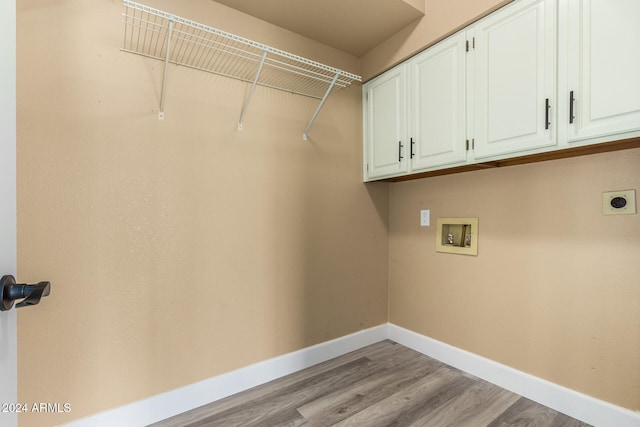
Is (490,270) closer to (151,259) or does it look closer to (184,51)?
(151,259)

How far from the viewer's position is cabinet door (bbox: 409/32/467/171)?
1751mm

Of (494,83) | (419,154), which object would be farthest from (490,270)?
(494,83)

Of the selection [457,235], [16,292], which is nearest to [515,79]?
[457,235]

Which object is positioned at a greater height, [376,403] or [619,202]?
[619,202]

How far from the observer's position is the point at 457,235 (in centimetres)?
209

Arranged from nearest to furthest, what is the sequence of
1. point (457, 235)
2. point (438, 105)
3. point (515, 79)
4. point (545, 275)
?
point (515, 79) < point (545, 275) < point (438, 105) < point (457, 235)

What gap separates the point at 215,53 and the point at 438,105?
1414 mm

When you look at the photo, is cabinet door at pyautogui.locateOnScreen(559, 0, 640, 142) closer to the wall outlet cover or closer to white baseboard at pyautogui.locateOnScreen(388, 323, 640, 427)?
the wall outlet cover

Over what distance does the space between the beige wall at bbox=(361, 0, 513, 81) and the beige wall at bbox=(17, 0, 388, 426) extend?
0.34 meters

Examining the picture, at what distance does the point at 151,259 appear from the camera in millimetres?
1561

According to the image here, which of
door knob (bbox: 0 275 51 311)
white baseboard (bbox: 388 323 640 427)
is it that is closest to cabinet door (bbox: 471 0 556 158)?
white baseboard (bbox: 388 323 640 427)

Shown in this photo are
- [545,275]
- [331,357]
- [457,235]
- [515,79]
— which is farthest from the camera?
[331,357]

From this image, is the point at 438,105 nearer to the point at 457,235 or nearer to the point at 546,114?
the point at 546,114

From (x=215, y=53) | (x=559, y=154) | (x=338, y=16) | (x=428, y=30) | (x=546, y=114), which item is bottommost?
(x=559, y=154)
